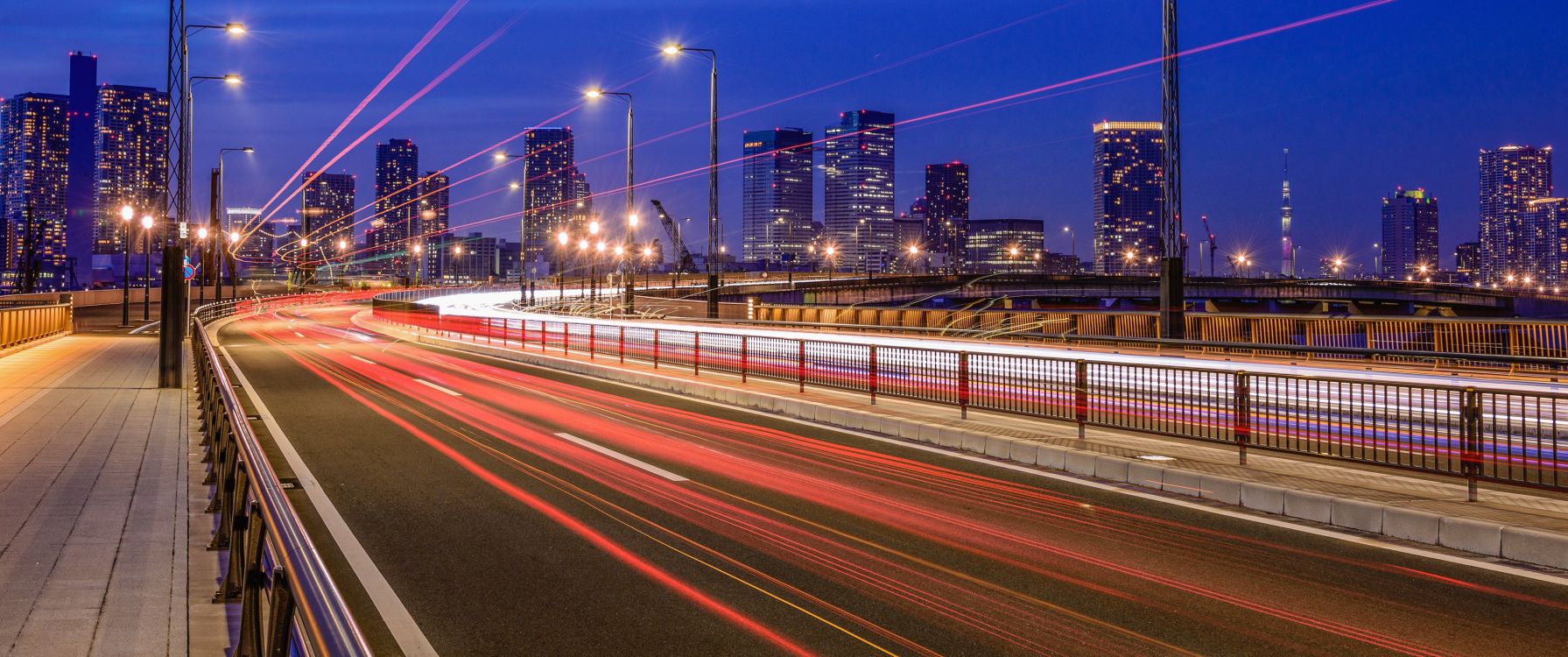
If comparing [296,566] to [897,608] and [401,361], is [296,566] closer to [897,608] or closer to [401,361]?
[897,608]

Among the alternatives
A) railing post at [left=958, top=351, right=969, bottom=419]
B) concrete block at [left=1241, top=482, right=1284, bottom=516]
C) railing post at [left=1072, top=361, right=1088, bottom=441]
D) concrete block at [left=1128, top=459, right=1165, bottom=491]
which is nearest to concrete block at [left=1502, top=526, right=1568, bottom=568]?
concrete block at [left=1241, top=482, right=1284, bottom=516]

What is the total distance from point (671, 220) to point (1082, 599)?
166m

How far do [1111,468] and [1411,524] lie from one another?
295 cm

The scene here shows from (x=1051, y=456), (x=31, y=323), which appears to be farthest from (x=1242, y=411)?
(x=31, y=323)

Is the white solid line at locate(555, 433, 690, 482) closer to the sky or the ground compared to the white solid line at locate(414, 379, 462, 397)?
closer to the ground

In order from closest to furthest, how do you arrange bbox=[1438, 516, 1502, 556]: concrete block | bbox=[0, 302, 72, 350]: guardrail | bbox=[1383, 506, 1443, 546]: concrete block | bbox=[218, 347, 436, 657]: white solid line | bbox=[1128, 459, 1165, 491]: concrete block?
bbox=[218, 347, 436, 657]: white solid line < bbox=[1438, 516, 1502, 556]: concrete block < bbox=[1383, 506, 1443, 546]: concrete block < bbox=[1128, 459, 1165, 491]: concrete block < bbox=[0, 302, 72, 350]: guardrail

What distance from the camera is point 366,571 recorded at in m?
6.73

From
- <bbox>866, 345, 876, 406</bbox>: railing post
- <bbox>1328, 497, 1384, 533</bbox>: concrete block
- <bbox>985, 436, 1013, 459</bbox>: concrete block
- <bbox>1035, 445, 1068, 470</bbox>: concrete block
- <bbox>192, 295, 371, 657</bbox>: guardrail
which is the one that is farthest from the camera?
<bbox>866, 345, 876, 406</bbox>: railing post

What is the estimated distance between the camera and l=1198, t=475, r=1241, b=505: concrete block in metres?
9.02

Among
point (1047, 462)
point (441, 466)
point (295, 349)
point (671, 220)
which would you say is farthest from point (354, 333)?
point (671, 220)

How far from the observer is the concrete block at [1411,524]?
298 inches

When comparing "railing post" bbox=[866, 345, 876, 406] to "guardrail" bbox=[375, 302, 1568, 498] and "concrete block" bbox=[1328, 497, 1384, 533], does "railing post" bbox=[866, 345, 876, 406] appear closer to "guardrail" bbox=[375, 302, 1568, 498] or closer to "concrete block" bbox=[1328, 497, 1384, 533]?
"guardrail" bbox=[375, 302, 1568, 498]

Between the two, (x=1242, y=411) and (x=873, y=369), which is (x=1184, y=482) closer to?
(x=1242, y=411)

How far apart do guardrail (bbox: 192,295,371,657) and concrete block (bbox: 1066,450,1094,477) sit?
7.66m
